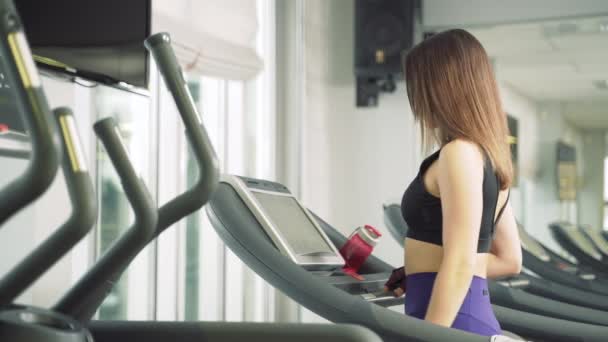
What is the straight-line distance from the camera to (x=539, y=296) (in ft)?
9.21

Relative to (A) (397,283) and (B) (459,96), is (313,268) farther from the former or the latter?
(B) (459,96)

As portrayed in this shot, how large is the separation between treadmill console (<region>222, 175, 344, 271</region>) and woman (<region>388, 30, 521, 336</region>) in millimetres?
267

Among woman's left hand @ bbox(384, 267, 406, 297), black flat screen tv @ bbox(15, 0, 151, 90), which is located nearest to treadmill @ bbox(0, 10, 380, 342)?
woman's left hand @ bbox(384, 267, 406, 297)

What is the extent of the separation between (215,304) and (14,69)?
3.77m

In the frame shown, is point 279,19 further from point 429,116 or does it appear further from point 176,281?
point 429,116

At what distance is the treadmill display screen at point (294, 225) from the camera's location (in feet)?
6.45

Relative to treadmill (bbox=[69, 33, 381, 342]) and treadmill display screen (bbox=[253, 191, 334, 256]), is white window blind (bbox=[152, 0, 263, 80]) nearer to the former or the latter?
treadmill display screen (bbox=[253, 191, 334, 256])

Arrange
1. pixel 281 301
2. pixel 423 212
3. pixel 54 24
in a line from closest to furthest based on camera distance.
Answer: pixel 423 212 → pixel 54 24 → pixel 281 301

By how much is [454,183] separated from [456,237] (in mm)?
112

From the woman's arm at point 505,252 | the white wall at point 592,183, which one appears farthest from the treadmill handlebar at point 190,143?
the white wall at point 592,183

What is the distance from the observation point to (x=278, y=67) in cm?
504

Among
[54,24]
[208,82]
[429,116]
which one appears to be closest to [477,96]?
[429,116]

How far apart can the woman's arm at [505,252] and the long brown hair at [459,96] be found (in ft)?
0.91

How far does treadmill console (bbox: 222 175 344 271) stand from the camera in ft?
6.20
